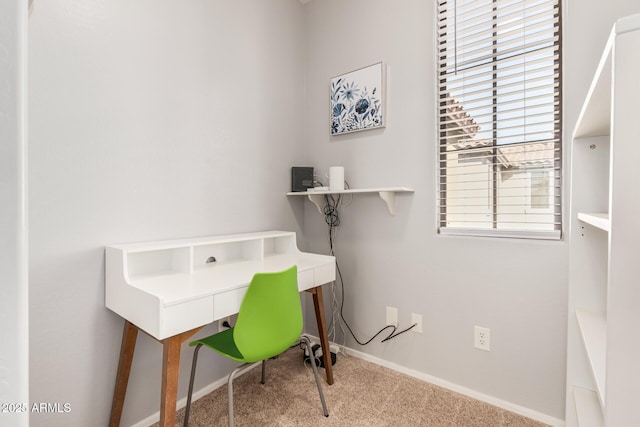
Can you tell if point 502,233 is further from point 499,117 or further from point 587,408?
point 587,408

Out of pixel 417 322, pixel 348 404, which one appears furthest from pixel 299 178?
pixel 348 404

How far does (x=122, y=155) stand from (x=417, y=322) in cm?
190

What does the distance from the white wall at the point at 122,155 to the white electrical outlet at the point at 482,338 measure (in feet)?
4.91

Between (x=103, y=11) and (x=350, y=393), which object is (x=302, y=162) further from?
(x=350, y=393)

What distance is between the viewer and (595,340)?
0.91m

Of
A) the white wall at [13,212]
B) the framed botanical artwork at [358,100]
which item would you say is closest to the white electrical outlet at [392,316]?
the framed botanical artwork at [358,100]

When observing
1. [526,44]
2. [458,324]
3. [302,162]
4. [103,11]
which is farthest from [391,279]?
[103,11]

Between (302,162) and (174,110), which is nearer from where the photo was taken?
(174,110)

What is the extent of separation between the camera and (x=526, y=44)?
5.28ft

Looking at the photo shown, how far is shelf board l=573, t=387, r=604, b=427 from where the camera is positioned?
3.29 feet

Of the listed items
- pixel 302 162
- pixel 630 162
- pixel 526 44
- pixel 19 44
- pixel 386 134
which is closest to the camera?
pixel 19 44

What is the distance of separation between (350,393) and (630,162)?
5.79ft

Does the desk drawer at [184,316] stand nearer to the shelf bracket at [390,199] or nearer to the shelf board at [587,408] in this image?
the shelf bracket at [390,199]

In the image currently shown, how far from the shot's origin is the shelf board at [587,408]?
1002mm
